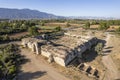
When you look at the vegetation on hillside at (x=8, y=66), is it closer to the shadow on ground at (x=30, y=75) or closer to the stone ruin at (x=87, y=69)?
the shadow on ground at (x=30, y=75)

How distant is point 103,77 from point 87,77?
12.1 ft

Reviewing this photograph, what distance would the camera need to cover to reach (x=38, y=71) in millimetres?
31141

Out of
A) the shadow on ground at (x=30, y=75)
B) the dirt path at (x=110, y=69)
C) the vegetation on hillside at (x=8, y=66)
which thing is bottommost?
the dirt path at (x=110, y=69)

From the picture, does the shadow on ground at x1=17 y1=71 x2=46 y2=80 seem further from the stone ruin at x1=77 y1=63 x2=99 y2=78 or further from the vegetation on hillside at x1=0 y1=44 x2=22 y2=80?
the stone ruin at x1=77 y1=63 x2=99 y2=78

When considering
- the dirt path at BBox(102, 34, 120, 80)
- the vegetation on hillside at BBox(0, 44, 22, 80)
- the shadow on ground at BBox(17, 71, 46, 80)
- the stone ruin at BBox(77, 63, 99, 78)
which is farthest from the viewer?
the stone ruin at BBox(77, 63, 99, 78)

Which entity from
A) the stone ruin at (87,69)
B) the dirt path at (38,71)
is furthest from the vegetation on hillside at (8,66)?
the stone ruin at (87,69)

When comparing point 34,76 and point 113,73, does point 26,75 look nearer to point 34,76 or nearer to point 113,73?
point 34,76

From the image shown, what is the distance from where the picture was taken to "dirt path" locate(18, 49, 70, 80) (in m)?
28.6

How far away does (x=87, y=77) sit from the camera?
29266mm

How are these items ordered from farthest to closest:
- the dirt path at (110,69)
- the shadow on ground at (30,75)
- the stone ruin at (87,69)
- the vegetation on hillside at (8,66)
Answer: the stone ruin at (87,69), the dirt path at (110,69), the shadow on ground at (30,75), the vegetation on hillside at (8,66)

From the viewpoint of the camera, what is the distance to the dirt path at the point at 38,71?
2858 centimetres

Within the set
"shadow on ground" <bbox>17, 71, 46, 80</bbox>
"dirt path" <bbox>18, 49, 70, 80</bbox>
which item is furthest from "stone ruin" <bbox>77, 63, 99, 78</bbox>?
"shadow on ground" <bbox>17, 71, 46, 80</bbox>

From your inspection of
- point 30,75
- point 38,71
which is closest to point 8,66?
point 30,75

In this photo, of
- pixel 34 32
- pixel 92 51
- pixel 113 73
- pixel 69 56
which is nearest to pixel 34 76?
pixel 69 56
